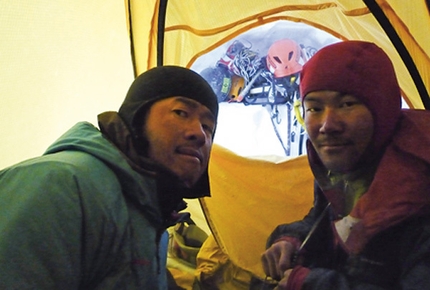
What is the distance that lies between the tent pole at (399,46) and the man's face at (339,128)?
39 centimetres

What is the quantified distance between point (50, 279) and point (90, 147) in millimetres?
229

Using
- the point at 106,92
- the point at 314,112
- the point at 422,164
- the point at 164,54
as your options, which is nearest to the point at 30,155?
the point at 106,92

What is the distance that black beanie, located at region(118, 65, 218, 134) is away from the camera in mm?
830

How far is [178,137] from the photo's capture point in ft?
2.62

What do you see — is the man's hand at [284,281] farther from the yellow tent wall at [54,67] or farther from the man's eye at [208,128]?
the yellow tent wall at [54,67]

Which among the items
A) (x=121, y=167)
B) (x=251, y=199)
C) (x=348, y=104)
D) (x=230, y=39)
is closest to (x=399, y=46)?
(x=348, y=104)

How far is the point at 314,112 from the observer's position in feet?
2.88

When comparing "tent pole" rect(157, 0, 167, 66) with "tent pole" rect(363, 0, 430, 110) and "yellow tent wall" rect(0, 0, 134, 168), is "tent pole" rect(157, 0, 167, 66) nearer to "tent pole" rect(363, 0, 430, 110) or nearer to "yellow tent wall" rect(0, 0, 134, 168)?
"yellow tent wall" rect(0, 0, 134, 168)

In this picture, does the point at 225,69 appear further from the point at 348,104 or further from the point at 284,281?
the point at 284,281

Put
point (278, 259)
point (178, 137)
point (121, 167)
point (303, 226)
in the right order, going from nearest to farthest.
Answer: point (121, 167) → point (178, 137) → point (278, 259) → point (303, 226)

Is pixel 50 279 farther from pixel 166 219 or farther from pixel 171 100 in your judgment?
pixel 171 100

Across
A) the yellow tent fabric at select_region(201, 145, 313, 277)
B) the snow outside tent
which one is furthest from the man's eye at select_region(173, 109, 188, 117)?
the yellow tent fabric at select_region(201, 145, 313, 277)

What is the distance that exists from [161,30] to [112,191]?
0.76 metres

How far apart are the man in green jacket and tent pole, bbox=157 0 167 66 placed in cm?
41
